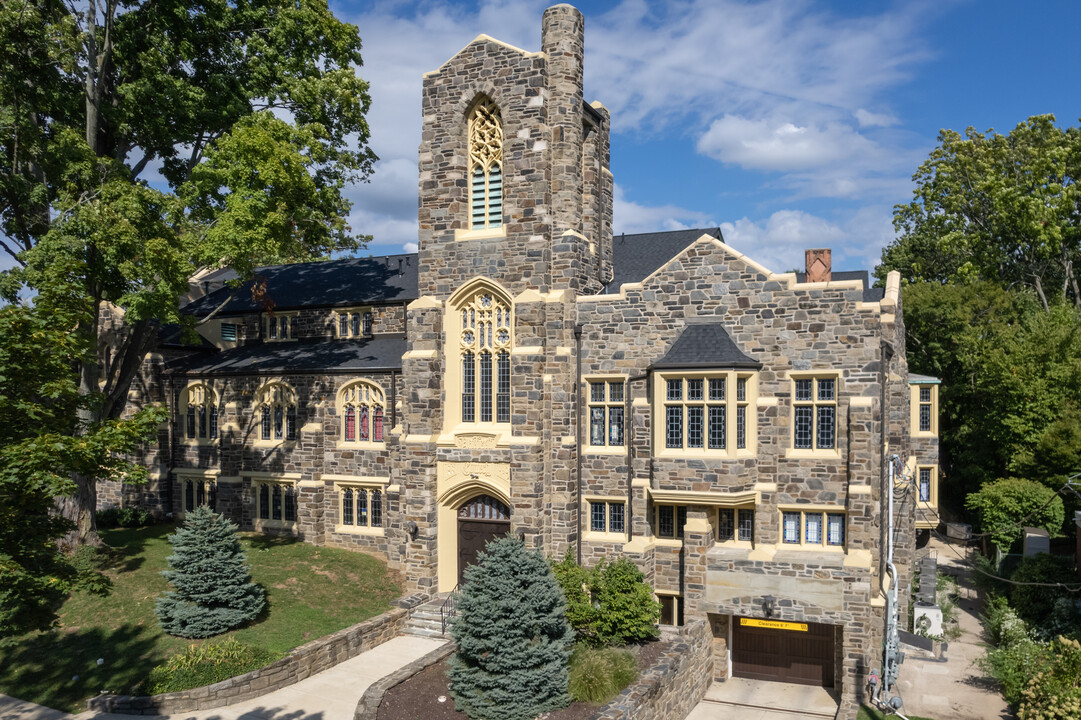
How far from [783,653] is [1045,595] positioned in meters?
9.77

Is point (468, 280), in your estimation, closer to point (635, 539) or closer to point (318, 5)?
point (635, 539)

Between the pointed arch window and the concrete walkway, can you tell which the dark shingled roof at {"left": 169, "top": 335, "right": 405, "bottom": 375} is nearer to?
the pointed arch window

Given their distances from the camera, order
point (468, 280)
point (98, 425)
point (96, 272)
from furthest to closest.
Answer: point (468, 280) → point (96, 272) → point (98, 425)

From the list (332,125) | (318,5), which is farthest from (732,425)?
(318,5)

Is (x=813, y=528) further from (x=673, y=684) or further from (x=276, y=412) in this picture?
(x=276, y=412)

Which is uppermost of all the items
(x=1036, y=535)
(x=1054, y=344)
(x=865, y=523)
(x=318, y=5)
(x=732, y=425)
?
(x=318, y=5)

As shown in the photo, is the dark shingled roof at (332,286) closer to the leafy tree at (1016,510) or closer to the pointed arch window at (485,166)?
the pointed arch window at (485,166)

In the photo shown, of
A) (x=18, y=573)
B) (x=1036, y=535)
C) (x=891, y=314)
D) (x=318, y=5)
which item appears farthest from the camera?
(x=1036, y=535)

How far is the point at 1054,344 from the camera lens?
32031mm

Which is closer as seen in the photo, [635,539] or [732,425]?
[732,425]

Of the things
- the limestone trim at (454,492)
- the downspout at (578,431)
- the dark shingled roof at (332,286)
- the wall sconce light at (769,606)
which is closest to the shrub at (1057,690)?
the wall sconce light at (769,606)

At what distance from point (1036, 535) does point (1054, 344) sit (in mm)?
9563

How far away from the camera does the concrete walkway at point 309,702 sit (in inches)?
639

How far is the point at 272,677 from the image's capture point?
1762 centimetres
